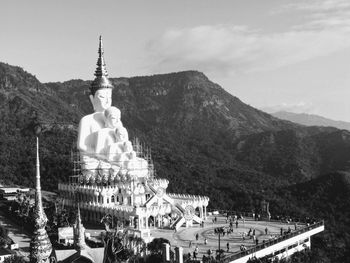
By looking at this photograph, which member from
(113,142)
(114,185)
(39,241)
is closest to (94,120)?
(113,142)

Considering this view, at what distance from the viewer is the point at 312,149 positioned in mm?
137750

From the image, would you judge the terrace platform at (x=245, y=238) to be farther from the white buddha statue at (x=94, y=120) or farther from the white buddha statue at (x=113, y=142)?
the white buddha statue at (x=94, y=120)

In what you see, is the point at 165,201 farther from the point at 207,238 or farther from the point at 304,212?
the point at 304,212

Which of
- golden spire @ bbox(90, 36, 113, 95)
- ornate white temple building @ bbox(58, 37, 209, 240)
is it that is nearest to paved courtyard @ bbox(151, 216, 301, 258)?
ornate white temple building @ bbox(58, 37, 209, 240)

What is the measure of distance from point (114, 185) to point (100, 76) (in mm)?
15826

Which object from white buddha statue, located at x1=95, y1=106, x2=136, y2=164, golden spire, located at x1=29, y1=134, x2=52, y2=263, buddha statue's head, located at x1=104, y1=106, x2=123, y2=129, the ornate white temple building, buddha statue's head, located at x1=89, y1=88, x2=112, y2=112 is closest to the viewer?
golden spire, located at x1=29, y1=134, x2=52, y2=263

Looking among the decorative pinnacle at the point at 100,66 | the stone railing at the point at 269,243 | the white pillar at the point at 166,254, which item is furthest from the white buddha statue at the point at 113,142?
the white pillar at the point at 166,254

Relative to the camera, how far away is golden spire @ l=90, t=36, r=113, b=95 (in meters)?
62.1

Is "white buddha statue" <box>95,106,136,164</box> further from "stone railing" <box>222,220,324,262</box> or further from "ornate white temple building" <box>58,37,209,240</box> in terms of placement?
"stone railing" <box>222,220,324,262</box>

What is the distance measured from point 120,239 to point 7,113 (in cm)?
8195

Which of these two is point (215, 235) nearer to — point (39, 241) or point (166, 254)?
point (166, 254)

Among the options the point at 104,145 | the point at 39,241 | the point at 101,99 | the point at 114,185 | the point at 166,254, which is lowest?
the point at 166,254

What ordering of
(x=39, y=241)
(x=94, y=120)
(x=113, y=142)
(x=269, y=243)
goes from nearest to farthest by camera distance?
(x=39, y=241) → (x=269, y=243) → (x=113, y=142) → (x=94, y=120)

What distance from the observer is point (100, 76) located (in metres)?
63.2
